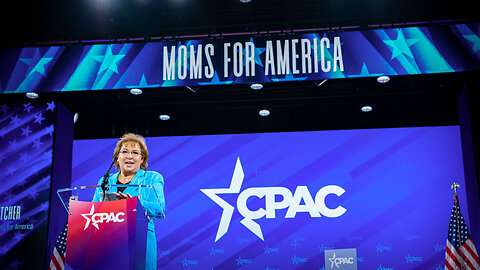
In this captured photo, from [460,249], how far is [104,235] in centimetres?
443

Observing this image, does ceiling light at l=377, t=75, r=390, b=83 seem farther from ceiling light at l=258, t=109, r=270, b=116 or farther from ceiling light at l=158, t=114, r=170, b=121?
ceiling light at l=158, t=114, r=170, b=121

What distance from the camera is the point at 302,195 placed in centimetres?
742

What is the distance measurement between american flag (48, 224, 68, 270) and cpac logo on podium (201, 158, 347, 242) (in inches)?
83.6

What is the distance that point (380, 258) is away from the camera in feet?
23.3

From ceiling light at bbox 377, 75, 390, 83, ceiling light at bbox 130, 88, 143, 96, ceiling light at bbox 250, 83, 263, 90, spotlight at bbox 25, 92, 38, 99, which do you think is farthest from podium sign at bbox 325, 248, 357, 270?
spotlight at bbox 25, 92, 38, 99

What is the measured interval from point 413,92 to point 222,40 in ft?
9.17

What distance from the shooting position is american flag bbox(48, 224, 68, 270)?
6.05 meters

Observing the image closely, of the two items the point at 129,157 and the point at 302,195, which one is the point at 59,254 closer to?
the point at 129,157

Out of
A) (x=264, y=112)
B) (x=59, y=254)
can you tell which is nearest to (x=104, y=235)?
(x=59, y=254)

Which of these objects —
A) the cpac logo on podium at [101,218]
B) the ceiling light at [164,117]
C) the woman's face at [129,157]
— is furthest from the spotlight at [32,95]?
the cpac logo on podium at [101,218]

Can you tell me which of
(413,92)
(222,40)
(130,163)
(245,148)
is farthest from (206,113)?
(130,163)

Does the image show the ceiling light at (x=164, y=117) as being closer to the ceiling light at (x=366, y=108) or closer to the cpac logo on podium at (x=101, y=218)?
the ceiling light at (x=366, y=108)

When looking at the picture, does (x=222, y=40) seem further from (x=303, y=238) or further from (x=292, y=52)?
(x=303, y=238)

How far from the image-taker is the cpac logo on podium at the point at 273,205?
7.34 m
